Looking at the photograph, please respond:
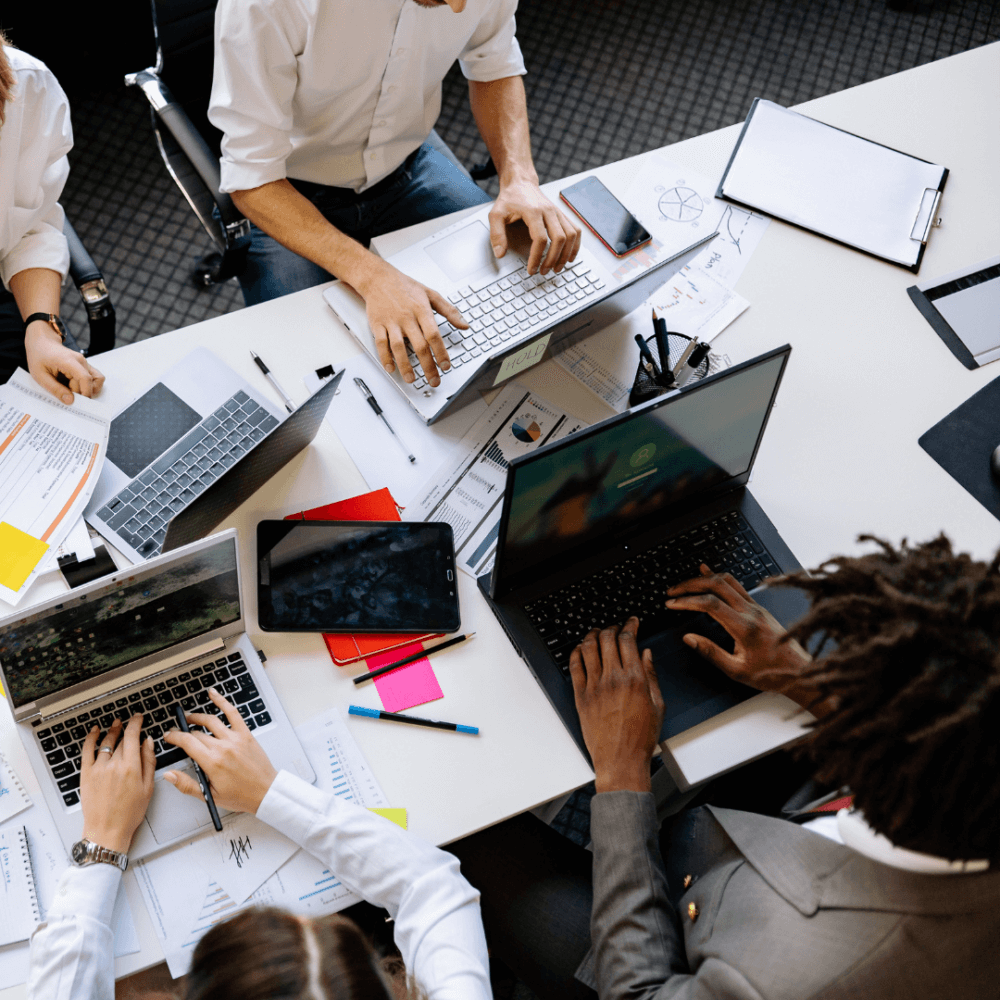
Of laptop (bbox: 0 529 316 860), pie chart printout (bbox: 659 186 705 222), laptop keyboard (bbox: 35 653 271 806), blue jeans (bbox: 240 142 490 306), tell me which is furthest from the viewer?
blue jeans (bbox: 240 142 490 306)

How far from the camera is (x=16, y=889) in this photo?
1032 millimetres

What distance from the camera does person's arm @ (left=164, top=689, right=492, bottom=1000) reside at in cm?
105

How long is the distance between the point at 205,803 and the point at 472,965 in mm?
385

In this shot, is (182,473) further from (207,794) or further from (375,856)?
(375,856)

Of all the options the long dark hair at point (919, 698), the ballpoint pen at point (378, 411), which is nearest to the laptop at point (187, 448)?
the ballpoint pen at point (378, 411)

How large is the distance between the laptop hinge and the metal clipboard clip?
135cm

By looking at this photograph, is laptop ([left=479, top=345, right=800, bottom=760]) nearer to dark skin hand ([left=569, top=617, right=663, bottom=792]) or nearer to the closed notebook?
dark skin hand ([left=569, top=617, right=663, bottom=792])

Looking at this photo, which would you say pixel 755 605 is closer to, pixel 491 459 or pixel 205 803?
pixel 491 459

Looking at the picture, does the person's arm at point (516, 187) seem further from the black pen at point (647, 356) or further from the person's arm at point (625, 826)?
the person's arm at point (625, 826)

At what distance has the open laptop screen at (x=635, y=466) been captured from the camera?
1.03 m

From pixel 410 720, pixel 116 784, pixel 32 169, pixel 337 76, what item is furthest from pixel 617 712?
pixel 32 169

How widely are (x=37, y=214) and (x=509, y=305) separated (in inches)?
30.3

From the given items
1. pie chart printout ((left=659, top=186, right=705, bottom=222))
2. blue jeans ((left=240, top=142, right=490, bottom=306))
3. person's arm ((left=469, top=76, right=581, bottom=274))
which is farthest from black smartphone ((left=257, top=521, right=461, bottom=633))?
pie chart printout ((left=659, top=186, right=705, bottom=222))

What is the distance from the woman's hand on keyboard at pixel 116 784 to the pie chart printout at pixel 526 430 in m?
0.67
